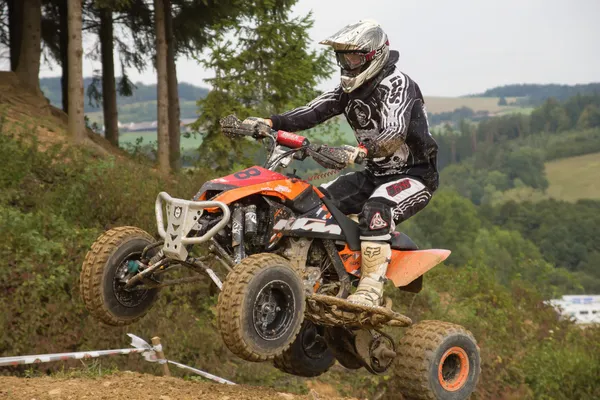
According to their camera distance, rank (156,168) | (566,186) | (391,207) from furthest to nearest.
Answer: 1. (566,186)
2. (156,168)
3. (391,207)

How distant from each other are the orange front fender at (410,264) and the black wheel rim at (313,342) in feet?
3.74

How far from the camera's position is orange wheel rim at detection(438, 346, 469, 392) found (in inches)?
328

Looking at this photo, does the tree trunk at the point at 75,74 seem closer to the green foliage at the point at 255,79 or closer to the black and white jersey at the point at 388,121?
the green foliage at the point at 255,79

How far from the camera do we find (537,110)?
18162 cm

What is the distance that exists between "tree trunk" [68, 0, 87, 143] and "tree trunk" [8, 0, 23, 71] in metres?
4.28

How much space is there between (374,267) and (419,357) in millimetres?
960

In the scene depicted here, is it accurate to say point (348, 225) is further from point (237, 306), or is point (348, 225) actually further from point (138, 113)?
point (138, 113)

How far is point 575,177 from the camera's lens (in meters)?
144

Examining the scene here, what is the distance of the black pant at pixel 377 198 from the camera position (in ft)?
25.6

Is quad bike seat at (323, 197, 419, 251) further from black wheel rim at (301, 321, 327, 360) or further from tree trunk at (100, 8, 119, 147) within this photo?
tree trunk at (100, 8, 119, 147)

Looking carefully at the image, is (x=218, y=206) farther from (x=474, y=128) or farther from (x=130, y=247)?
(x=474, y=128)

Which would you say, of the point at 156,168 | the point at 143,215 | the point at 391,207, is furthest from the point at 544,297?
the point at 391,207

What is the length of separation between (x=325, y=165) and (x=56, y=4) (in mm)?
17051

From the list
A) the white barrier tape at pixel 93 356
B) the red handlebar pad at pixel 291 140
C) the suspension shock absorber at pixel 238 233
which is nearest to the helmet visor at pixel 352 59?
the red handlebar pad at pixel 291 140
